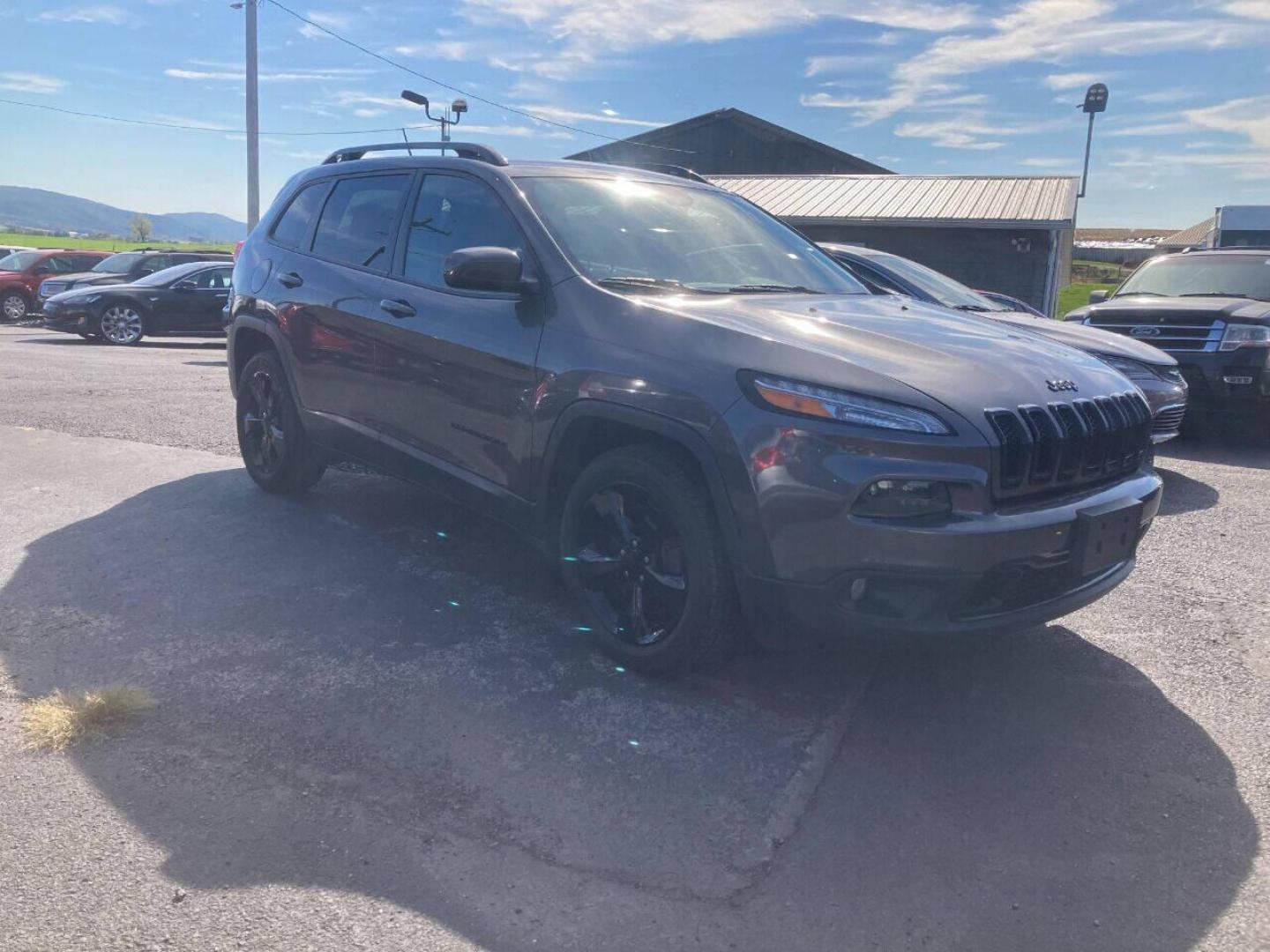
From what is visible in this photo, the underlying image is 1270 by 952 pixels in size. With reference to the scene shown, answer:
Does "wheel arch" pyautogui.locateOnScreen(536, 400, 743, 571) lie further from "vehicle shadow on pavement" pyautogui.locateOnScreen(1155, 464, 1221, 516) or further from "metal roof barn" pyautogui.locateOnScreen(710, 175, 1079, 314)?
"metal roof barn" pyautogui.locateOnScreen(710, 175, 1079, 314)

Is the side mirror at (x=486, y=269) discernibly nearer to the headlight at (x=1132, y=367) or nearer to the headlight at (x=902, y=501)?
the headlight at (x=902, y=501)

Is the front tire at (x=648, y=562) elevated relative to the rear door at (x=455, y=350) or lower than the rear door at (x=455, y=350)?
lower

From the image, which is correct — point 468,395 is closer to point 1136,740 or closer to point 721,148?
point 1136,740

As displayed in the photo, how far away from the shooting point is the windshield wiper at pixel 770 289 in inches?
164

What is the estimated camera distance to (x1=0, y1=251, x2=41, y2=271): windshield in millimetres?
22641

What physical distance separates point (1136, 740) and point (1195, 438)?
22.7 feet

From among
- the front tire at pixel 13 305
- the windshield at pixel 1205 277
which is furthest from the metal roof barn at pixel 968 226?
the front tire at pixel 13 305

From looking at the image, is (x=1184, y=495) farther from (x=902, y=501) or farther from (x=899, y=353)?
(x=902, y=501)

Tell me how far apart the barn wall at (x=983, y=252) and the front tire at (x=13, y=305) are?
16.3 metres

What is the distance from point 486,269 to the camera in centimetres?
384

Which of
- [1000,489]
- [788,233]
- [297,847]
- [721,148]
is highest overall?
[721,148]

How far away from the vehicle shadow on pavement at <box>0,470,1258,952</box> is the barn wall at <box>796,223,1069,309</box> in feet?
60.4

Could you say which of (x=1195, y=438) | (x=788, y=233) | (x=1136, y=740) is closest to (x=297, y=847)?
(x=1136, y=740)

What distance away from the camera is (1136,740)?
339 cm
